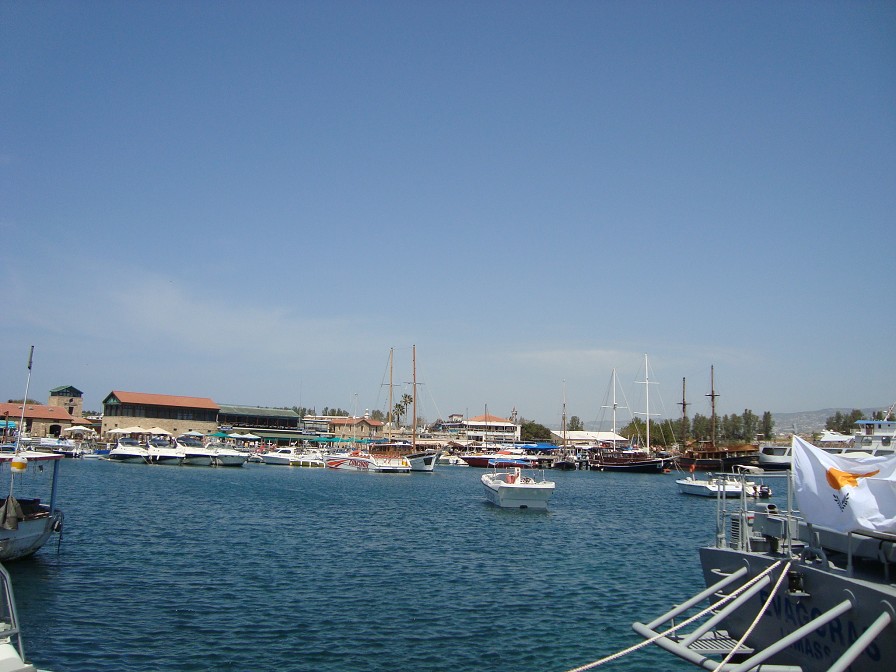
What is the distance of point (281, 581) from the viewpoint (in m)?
24.0

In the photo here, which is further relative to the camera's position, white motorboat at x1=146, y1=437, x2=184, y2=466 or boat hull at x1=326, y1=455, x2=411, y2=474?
boat hull at x1=326, y1=455, x2=411, y2=474

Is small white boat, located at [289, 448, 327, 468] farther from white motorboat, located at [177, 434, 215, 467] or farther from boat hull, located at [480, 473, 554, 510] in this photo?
boat hull, located at [480, 473, 554, 510]

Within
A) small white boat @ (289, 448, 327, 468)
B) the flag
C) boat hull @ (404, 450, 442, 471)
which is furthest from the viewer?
small white boat @ (289, 448, 327, 468)

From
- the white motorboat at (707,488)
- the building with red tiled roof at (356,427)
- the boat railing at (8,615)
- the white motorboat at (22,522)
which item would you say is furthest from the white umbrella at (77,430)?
the boat railing at (8,615)

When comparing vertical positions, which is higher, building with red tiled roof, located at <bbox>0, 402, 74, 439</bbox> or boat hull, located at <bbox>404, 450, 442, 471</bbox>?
building with red tiled roof, located at <bbox>0, 402, 74, 439</bbox>

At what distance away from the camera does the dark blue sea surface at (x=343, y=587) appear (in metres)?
16.8

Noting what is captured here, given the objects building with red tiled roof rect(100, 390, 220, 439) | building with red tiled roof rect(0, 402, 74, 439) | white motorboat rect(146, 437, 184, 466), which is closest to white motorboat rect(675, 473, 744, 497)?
white motorboat rect(146, 437, 184, 466)

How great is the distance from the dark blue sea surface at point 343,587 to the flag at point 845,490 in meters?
7.00

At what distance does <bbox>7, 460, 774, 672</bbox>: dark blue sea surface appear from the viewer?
55.0 feet

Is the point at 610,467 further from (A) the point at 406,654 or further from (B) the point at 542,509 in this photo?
(A) the point at 406,654

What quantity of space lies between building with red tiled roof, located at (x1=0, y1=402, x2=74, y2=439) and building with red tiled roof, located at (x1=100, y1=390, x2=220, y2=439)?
289 inches

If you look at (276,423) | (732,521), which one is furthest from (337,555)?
(276,423)

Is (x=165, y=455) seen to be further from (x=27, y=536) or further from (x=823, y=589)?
(x=823, y=589)

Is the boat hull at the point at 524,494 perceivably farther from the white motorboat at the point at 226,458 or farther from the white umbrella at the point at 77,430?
the white umbrella at the point at 77,430
